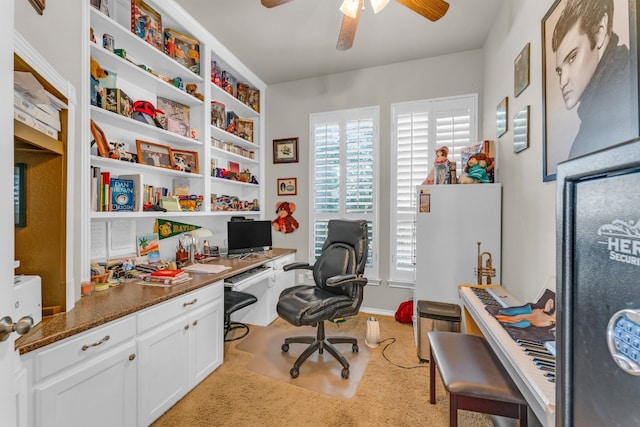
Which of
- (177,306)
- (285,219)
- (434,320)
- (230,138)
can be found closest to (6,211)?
(177,306)

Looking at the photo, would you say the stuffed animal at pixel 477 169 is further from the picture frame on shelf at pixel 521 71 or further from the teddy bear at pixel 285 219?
the teddy bear at pixel 285 219

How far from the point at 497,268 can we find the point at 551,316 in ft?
3.41

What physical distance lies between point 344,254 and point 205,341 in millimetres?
1219

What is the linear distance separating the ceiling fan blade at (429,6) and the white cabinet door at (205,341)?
2.32 metres

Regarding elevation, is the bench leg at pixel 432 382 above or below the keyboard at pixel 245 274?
below

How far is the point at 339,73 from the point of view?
3.42 metres

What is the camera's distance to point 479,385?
4.07ft

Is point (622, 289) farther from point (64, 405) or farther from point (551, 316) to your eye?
point (64, 405)

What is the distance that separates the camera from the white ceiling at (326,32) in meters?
2.33

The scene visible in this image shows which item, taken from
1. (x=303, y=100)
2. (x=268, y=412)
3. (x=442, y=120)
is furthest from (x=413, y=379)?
(x=303, y=100)

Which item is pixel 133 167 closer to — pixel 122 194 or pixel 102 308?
pixel 122 194

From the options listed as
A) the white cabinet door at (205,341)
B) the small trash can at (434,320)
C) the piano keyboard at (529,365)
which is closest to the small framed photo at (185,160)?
the white cabinet door at (205,341)

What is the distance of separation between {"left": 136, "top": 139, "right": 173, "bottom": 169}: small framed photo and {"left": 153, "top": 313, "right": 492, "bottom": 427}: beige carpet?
5.57 ft

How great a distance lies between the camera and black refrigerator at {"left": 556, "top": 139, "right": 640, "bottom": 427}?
0.36 m
